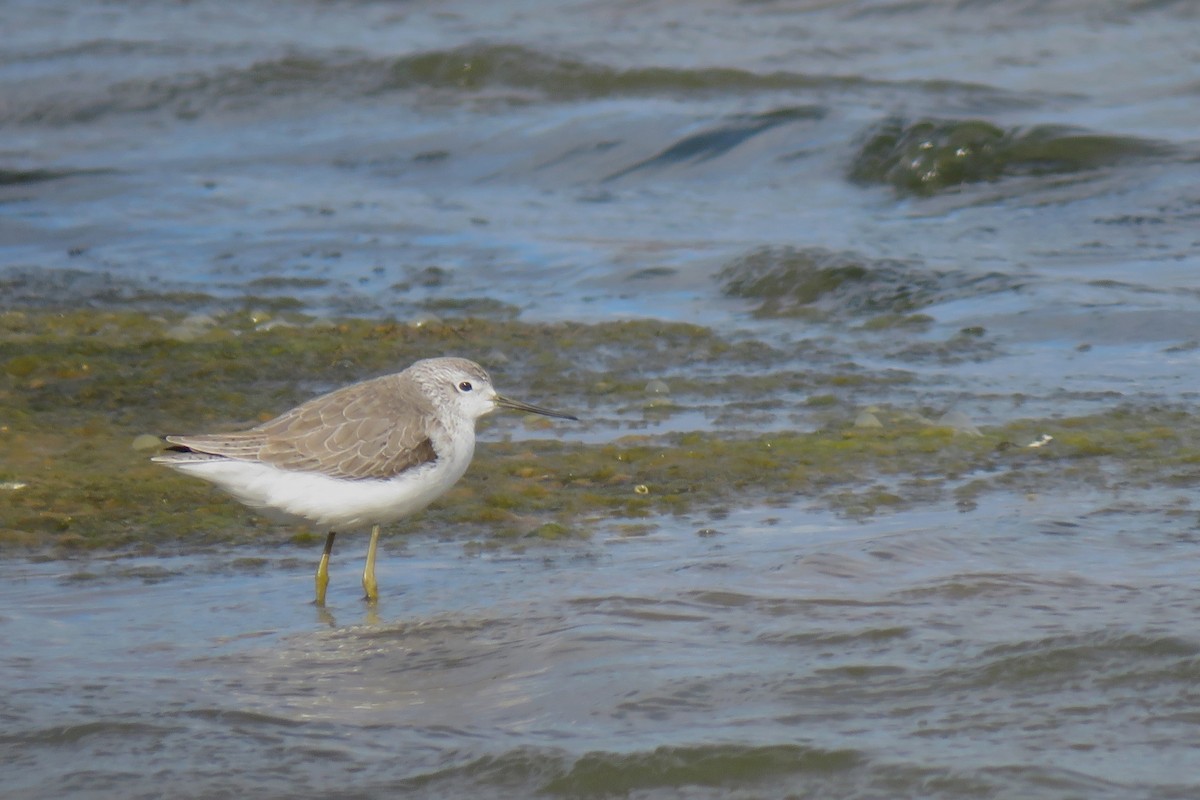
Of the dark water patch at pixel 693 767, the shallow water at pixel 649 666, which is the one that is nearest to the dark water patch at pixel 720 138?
the shallow water at pixel 649 666

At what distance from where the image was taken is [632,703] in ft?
14.9

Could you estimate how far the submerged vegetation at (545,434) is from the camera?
20.9ft

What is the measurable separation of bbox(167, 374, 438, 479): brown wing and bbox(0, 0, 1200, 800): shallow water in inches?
17.9

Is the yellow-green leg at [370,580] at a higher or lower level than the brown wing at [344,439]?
lower

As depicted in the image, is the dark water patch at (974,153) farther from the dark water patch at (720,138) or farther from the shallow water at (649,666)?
the shallow water at (649,666)

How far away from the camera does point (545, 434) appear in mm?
7453

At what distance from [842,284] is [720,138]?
439cm

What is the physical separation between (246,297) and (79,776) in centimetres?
650

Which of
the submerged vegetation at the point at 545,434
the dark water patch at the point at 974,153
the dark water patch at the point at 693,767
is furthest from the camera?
A: the dark water patch at the point at 974,153

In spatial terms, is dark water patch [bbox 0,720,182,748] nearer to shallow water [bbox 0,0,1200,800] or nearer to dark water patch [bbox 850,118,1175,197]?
shallow water [bbox 0,0,1200,800]

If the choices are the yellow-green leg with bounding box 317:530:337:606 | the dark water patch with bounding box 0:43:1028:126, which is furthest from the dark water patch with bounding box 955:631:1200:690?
the dark water patch with bounding box 0:43:1028:126

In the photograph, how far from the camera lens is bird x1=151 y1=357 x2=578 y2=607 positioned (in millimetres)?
5582

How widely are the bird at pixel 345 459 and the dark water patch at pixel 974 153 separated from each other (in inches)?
293

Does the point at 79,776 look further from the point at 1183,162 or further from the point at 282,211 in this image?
the point at 1183,162
